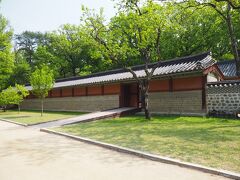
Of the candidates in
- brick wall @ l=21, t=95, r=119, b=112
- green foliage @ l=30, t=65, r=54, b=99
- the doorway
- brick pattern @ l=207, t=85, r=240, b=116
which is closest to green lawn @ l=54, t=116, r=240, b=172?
brick pattern @ l=207, t=85, r=240, b=116

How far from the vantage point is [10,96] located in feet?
97.2

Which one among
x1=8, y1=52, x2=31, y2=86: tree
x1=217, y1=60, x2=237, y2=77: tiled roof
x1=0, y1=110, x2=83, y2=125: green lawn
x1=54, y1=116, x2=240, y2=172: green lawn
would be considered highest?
x1=8, y1=52, x2=31, y2=86: tree

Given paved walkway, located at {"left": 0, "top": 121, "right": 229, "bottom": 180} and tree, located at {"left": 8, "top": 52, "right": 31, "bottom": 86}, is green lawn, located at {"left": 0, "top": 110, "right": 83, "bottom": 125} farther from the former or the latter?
tree, located at {"left": 8, "top": 52, "right": 31, "bottom": 86}

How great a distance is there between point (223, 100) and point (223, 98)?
0.39 feet

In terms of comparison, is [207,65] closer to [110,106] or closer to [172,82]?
[172,82]

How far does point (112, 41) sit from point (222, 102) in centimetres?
768

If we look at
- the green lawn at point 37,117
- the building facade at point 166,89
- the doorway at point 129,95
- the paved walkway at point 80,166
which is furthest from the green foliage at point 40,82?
the paved walkway at point 80,166

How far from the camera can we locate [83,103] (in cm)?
2653

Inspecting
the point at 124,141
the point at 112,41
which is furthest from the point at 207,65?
the point at 124,141

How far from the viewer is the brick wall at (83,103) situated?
23359mm

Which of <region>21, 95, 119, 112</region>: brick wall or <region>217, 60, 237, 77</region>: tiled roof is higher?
<region>217, 60, 237, 77</region>: tiled roof

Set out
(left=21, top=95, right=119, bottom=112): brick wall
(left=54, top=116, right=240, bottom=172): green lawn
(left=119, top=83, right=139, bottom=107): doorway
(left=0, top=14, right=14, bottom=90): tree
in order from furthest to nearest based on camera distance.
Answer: (left=0, top=14, right=14, bottom=90): tree < (left=21, top=95, right=119, bottom=112): brick wall < (left=119, top=83, right=139, bottom=107): doorway < (left=54, top=116, right=240, bottom=172): green lawn

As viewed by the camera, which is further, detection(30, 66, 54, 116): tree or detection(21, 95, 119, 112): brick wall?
detection(21, 95, 119, 112): brick wall

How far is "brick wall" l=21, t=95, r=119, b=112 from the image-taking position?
23.4 metres
